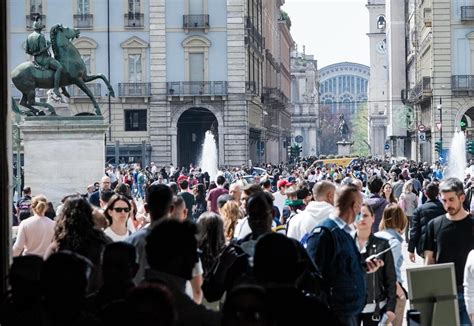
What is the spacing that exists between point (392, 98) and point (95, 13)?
47.8 m

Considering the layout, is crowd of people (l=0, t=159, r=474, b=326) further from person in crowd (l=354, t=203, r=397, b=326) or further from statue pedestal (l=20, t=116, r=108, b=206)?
statue pedestal (l=20, t=116, r=108, b=206)

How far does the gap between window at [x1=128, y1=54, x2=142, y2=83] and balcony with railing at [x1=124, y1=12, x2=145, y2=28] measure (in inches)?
63.7

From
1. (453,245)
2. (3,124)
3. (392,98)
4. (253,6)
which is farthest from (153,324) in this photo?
(392,98)

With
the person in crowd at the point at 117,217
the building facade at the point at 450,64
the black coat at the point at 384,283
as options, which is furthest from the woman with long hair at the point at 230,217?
the building facade at the point at 450,64

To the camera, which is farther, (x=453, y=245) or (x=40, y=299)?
(x=453, y=245)

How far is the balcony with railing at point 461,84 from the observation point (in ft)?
207

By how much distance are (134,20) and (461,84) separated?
1786 centimetres

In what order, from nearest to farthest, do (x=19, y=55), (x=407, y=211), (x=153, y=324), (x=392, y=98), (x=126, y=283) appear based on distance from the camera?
(x=153, y=324), (x=126, y=283), (x=407, y=211), (x=19, y=55), (x=392, y=98)

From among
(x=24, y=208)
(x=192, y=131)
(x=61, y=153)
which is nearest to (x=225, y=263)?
(x=24, y=208)

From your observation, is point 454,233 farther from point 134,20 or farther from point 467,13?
point 134,20

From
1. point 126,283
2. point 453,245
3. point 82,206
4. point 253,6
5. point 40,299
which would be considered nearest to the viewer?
point 40,299

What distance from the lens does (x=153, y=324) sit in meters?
5.03

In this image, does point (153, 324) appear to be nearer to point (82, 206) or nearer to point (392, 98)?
point (82, 206)

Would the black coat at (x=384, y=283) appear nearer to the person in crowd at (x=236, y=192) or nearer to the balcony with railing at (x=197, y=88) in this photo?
the person in crowd at (x=236, y=192)
